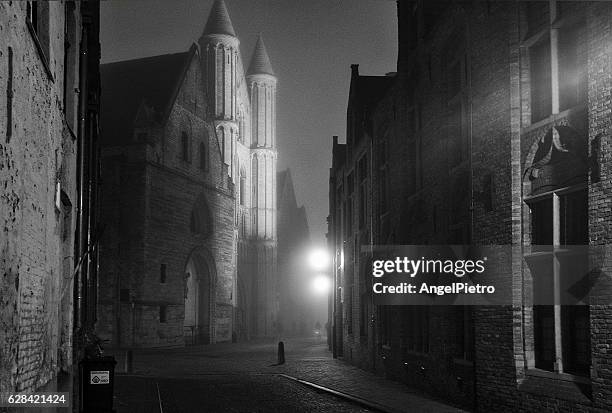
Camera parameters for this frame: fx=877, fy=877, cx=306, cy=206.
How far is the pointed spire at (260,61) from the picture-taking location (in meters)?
57.5

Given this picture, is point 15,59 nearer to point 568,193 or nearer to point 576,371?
point 568,193

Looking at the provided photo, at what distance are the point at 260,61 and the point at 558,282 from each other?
48.5m

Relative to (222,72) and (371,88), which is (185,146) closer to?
(222,72)

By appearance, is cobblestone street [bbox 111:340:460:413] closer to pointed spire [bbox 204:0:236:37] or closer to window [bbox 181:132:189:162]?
window [bbox 181:132:189:162]

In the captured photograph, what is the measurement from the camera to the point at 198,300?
4522cm

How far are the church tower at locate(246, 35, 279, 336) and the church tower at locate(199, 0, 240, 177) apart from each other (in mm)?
5868

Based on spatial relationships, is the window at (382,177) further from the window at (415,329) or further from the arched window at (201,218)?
the arched window at (201,218)

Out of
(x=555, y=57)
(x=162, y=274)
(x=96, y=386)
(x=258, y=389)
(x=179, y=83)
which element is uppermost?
(x=179, y=83)

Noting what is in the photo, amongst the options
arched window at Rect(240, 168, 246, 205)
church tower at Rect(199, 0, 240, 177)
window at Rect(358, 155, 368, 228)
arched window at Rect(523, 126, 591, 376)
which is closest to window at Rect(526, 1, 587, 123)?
arched window at Rect(523, 126, 591, 376)

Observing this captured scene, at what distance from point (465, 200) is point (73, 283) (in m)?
8.02

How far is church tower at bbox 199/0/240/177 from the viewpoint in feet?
155

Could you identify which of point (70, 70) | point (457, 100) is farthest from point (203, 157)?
point (457, 100)

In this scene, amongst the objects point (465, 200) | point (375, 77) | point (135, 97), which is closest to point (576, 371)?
point (465, 200)

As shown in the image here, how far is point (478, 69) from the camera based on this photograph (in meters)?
13.6
